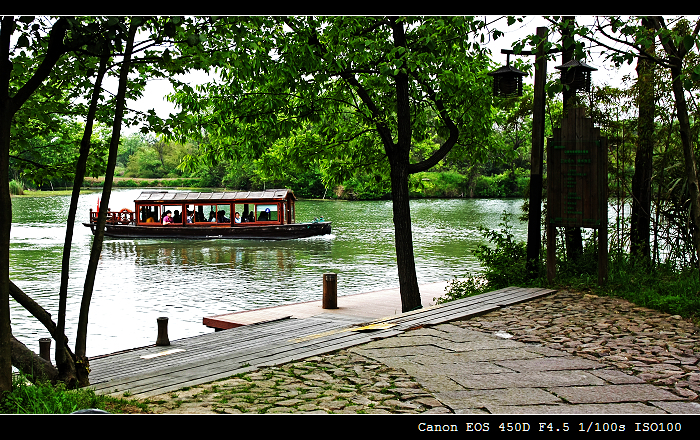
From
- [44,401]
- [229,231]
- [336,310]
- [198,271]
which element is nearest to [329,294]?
[336,310]

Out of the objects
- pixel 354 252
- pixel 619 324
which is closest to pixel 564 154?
pixel 619 324

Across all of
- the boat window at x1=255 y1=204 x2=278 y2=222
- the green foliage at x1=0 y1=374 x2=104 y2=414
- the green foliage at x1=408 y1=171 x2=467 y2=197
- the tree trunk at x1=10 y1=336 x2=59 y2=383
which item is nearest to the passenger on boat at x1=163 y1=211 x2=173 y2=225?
the boat window at x1=255 y1=204 x2=278 y2=222

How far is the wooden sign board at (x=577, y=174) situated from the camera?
812 centimetres

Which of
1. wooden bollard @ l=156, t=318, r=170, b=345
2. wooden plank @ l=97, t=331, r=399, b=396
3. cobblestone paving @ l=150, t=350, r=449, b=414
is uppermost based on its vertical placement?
cobblestone paving @ l=150, t=350, r=449, b=414

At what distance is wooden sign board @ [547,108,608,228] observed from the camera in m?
8.12

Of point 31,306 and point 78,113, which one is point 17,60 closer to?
point 78,113

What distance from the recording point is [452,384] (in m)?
4.39

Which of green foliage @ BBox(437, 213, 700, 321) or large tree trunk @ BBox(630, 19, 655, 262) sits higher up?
large tree trunk @ BBox(630, 19, 655, 262)

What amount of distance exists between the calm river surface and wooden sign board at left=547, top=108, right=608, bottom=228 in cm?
685

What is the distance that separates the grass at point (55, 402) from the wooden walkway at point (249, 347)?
13.4 inches

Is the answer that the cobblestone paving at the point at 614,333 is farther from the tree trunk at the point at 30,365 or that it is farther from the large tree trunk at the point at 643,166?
the tree trunk at the point at 30,365

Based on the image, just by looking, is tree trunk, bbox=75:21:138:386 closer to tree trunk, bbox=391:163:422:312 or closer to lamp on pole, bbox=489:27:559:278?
tree trunk, bbox=391:163:422:312
